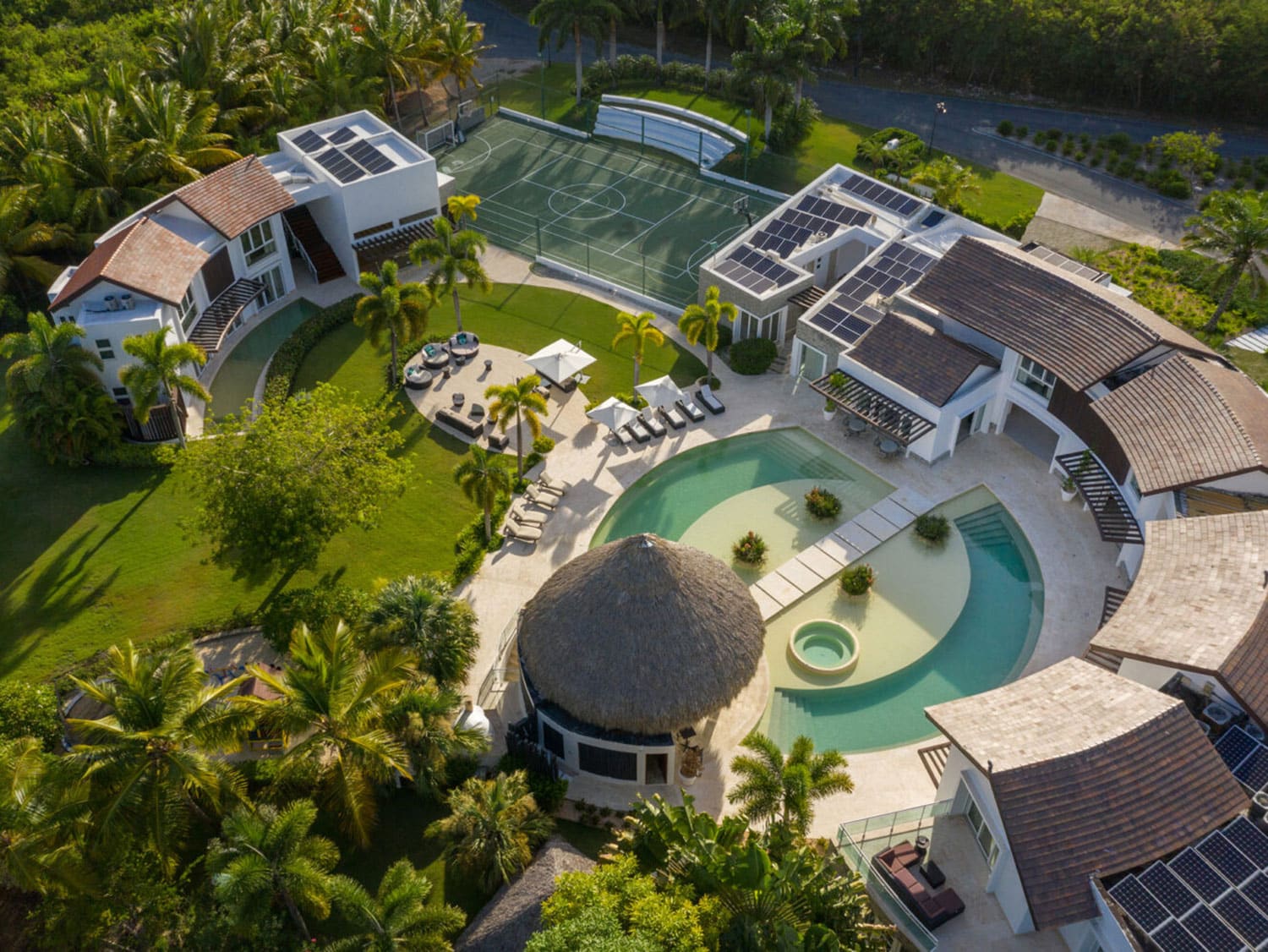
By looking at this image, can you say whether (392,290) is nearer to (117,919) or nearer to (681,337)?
(681,337)

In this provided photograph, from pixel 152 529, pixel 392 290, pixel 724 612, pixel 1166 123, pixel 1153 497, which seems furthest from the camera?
pixel 1166 123

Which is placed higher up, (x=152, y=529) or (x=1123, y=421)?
(x=1123, y=421)

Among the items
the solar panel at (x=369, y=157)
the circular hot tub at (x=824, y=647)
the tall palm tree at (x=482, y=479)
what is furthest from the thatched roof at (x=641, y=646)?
the solar panel at (x=369, y=157)

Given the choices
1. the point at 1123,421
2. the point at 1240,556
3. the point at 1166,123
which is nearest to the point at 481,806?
the point at 1240,556

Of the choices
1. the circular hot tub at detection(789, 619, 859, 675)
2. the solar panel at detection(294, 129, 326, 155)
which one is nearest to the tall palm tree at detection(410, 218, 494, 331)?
the solar panel at detection(294, 129, 326, 155)

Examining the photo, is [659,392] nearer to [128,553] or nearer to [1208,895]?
[128,553]

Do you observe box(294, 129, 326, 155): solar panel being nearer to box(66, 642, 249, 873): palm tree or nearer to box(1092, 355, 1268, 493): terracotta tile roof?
box(66, 642, 249, 873): palm tree
